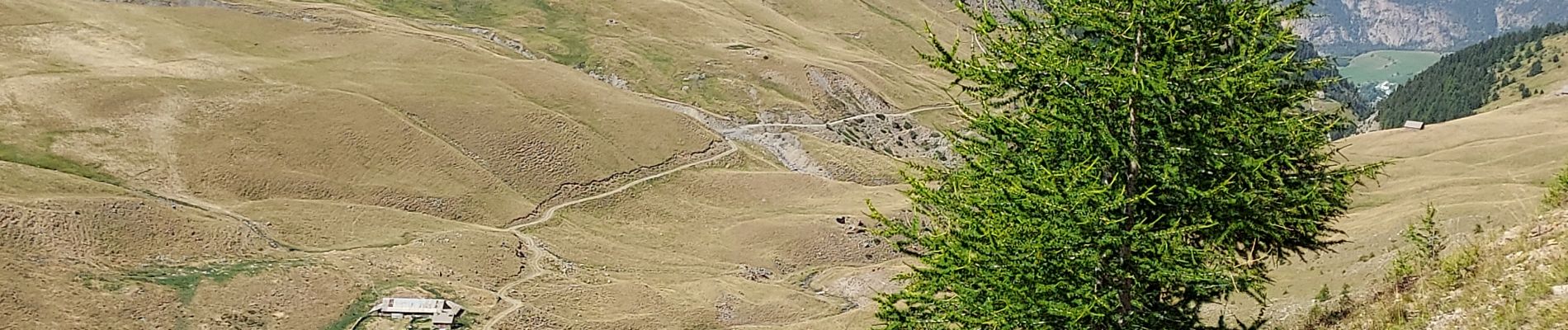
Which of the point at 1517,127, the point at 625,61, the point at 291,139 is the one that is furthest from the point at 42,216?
the point at 1517,127

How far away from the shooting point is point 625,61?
126 meters

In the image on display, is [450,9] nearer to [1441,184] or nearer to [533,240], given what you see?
[533,240]

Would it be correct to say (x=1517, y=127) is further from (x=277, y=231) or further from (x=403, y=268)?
(x=277, y=231)

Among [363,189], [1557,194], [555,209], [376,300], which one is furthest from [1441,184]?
[363,189]

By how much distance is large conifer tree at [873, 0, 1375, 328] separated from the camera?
13.6 m

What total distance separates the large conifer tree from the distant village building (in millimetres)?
36267

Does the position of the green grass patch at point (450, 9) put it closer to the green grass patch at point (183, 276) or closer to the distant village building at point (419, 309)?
the green grass patch at point (183, 276)

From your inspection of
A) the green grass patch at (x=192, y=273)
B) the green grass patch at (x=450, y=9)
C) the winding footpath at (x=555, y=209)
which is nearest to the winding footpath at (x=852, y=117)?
the winding footpath at (x=555, y=209)

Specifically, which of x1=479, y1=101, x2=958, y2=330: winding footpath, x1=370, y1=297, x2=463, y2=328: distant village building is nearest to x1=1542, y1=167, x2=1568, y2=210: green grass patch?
x1=479, y1=101, x2=958, y2=330: winding footpath

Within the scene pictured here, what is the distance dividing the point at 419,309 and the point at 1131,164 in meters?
39.5

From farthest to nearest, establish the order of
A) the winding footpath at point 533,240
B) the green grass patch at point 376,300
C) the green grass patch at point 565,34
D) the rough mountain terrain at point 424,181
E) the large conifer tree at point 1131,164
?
the green grass patch at point 565,34
the winding footpath at point 533,240
the rough mountain terrain at point 424,181
the green grass patch at point 376,300
the large conifer tree at point 1131,164

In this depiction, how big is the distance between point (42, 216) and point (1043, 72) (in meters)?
50.1

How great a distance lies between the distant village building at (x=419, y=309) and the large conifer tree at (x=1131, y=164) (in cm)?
3627

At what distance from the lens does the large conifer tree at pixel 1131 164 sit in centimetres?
1362
